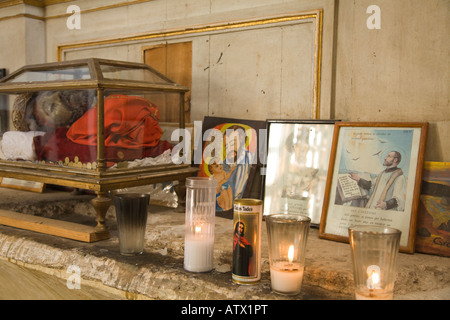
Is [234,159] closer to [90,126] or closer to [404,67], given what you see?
[90,126]

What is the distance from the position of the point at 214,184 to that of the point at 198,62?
1408 millimetres

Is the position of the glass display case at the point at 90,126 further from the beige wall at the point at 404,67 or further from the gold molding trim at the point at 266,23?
the beige wall at the point at 404,67

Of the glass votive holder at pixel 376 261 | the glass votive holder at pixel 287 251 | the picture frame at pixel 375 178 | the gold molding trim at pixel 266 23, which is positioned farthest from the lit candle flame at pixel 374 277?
the gold molding trim at pixel 266 23

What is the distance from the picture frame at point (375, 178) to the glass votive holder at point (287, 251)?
641 mm

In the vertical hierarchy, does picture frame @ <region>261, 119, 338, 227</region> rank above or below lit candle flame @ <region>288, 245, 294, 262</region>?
above

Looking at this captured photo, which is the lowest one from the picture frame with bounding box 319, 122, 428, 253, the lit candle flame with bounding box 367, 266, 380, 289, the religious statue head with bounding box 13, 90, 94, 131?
the lit candle flame with bounding box 367, 266, 380, 289

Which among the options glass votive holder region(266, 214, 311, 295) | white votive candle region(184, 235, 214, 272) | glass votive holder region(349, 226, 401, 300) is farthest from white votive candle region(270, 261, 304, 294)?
white votive candle region(184, 235, 214, 272)

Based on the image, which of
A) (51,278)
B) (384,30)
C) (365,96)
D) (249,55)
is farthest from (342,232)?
(51,278)

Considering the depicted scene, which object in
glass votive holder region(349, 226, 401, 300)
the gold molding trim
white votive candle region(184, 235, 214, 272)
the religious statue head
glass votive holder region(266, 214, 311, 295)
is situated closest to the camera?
glass votive holder region(349, 226, 401, 300)

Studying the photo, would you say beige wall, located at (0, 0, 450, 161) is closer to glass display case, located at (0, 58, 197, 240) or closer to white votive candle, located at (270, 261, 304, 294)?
glass display case, located at (0, 58, 197, 240)

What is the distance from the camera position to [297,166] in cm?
258

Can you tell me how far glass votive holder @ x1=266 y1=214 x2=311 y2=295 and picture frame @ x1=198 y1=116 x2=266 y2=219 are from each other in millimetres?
1056

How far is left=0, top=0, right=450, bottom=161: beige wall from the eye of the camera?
220 cm

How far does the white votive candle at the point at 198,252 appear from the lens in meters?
1.92
